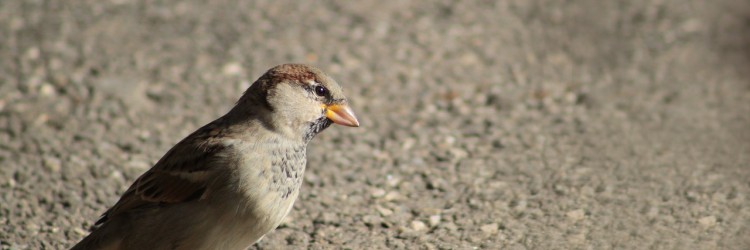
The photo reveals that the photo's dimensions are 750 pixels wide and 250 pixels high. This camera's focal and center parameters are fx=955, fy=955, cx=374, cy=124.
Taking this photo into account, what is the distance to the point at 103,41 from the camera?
20.1ft

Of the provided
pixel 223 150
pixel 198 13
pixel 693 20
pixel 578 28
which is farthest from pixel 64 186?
pixel 693 20

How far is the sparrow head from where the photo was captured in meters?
3.52

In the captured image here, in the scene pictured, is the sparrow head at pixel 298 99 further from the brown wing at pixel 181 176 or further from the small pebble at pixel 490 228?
the small pebble at pixel 490 228

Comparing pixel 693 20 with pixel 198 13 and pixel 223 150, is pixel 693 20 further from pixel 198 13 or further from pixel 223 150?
pixel 223 150

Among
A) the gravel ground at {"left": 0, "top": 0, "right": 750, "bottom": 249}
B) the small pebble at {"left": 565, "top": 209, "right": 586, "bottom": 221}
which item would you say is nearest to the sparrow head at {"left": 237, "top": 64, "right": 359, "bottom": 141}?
the gravel ground at {"left": 0, "top": 0, "right": 750, "bottom": 249}

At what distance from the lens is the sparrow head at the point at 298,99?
3521 mm

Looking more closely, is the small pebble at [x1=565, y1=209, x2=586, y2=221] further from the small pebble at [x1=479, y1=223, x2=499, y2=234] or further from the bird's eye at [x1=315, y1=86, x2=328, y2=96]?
the bird's eye at [x1=315, y1=86, x2=328, y2=96]

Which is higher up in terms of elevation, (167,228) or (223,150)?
(223,150)

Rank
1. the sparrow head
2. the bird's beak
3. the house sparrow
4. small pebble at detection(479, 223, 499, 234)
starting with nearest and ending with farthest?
the house sparrow, the sparrow head, the bird's beak, small pebble at detection(479, 223, 499, 234)

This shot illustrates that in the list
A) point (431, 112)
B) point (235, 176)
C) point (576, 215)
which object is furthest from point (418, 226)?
point (431, 112)

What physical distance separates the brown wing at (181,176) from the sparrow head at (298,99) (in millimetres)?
219

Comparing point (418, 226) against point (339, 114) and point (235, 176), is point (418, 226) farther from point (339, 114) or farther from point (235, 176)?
point (235, 176)

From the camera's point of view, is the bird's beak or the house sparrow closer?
the house sparrow

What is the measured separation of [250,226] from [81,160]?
5.74ft
